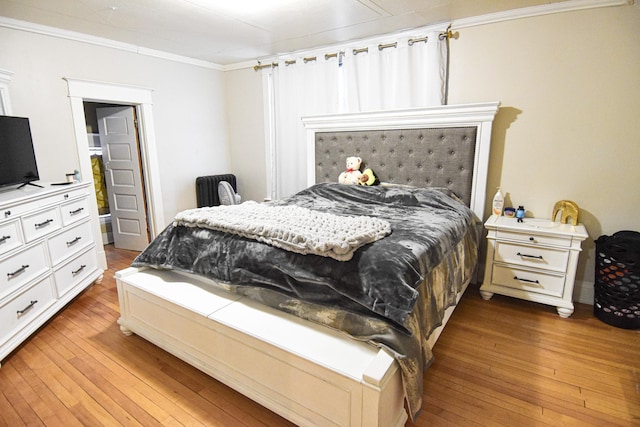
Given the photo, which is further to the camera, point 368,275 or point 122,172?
point 122,172

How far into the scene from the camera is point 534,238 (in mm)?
2555

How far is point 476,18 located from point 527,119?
934 mm

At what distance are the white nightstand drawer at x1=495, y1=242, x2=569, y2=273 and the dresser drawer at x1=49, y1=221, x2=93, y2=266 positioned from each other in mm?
3348

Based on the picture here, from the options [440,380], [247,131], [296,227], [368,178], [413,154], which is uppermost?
[247,131]

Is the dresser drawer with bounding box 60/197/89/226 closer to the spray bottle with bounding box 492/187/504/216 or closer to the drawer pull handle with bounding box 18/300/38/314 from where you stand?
the drawer pull handle with bounding box 18/300/38/314

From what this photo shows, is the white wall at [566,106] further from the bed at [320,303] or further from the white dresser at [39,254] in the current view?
the white dresser at [39,254]

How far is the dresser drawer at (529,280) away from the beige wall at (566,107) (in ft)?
1.32

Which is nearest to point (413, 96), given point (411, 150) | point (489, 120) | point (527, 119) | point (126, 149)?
point (411, 150)

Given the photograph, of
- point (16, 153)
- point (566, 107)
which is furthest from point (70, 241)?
point (566, 107)

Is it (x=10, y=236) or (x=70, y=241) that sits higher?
(x=10, y=236)

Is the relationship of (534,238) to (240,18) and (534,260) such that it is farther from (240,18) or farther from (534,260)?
(240,18)

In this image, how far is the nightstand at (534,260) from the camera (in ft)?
8.09

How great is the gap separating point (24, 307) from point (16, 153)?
1.15 meters

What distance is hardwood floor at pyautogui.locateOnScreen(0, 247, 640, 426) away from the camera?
164 cm
